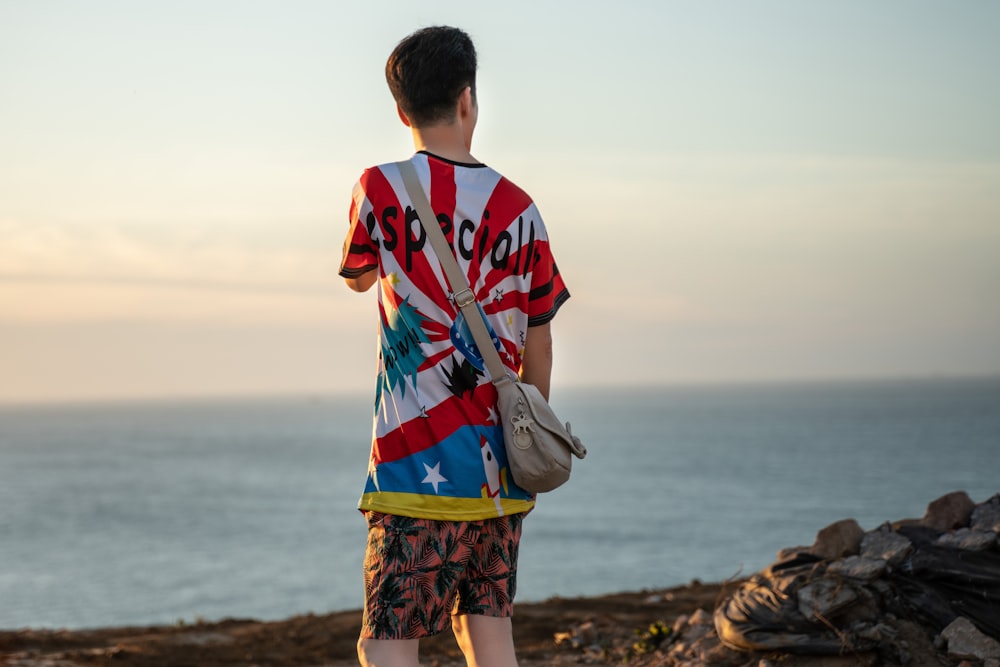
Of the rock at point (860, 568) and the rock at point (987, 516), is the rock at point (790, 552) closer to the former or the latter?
the rock at point (860, 568)

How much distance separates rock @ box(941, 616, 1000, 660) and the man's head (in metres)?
4.10

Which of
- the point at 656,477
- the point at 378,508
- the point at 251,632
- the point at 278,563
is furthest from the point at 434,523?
the point at 656,477

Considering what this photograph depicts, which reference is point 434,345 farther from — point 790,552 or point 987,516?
point 987,516

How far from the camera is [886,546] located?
19.7ft

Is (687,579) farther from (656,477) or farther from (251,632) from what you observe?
(656,477)

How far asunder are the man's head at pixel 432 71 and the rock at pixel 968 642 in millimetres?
4099

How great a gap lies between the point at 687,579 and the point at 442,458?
28941 millimetres

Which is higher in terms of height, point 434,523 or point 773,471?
point 434,523

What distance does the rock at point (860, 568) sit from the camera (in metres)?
5.77

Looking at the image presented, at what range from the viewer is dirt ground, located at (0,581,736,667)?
727 centimetres

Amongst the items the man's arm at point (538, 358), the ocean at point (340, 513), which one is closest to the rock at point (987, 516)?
the man's arm at point (538, 358)

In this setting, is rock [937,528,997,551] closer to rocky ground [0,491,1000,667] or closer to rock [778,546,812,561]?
rocky ground [0,491,1000,667]

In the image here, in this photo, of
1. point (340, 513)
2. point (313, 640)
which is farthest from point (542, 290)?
point (340, 513)

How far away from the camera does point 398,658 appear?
2.69 metres
